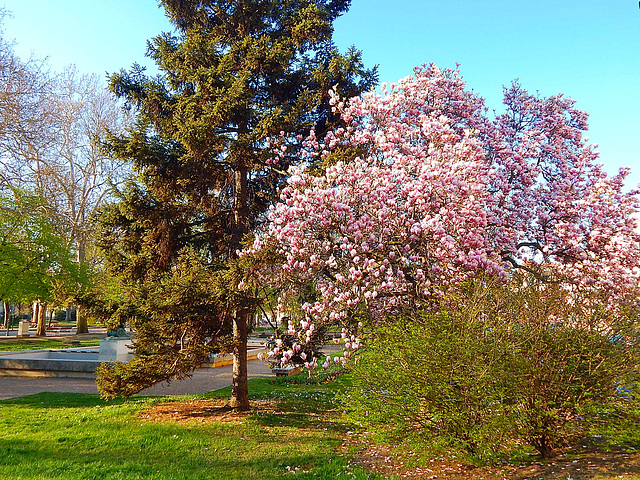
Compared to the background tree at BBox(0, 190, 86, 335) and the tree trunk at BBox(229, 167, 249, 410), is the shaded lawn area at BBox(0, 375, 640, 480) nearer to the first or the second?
the tree trunk at BBox(229, 167, 249, 410)

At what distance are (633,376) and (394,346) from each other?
2.83 metres

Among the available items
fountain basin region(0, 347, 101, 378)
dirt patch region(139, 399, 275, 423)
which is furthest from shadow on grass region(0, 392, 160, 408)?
fountain basin region(0, 347, 101, 378)

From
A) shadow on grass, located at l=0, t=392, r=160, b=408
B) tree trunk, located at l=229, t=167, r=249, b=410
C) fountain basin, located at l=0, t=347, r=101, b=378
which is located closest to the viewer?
tree trunk, located at l=229, t=167, r=249, b=410

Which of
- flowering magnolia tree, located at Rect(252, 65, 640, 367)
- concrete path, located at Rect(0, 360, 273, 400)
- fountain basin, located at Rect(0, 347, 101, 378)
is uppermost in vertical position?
flowering magnolia tree, located at Rect(252, 65, 640, 367)

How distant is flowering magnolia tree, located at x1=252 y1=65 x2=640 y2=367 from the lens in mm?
7074

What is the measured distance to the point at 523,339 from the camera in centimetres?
531

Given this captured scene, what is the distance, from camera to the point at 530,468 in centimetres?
555

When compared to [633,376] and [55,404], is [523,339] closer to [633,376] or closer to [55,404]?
[633,376]

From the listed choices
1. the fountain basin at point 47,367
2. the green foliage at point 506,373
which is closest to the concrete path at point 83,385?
the fountain basin at point 47,367

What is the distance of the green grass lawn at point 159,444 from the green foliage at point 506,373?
1185 millimetres

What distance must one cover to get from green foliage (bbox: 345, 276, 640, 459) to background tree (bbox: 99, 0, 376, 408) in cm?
382

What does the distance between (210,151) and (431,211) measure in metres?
4.80

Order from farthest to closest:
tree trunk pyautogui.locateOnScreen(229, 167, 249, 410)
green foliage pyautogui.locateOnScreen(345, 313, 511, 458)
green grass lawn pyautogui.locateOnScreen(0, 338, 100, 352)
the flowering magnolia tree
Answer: green grass lawn pyautogui.locateOnScreen(0, 338, 100, 352)
tree trunk pyautogui.locateOnScreen(229, 167, 249, 410)
the flowering magnolia tree
green foliage pyautogui.locateOnScreen(345, 313, 511, 458)

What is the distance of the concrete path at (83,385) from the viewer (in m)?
11.9
